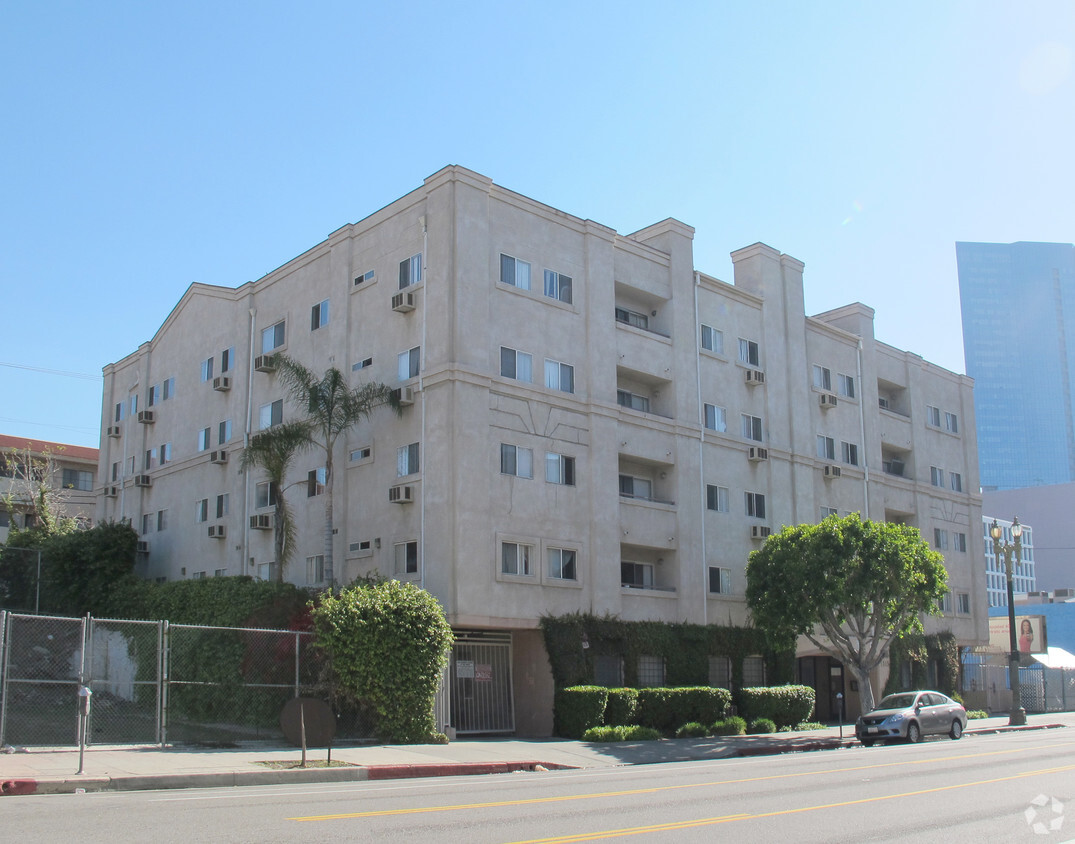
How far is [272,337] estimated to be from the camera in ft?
133

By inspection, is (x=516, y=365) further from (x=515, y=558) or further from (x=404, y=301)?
(x=515, y=558)

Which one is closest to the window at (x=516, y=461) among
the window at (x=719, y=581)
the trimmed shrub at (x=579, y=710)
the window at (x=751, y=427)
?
the trimmed shrub at (x=579, y=710)

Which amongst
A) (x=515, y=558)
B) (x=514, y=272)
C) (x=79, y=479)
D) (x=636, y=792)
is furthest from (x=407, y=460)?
(x=79, y=479)

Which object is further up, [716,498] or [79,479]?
[79,479]

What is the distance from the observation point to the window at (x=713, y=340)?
1606 inches

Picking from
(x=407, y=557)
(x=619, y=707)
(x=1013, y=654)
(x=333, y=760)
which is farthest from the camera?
(x=1013, y=654)

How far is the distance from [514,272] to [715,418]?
423 inches

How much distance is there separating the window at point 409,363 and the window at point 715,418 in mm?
12083

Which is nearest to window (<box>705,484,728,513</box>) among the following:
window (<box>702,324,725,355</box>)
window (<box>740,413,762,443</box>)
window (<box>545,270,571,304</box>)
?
window (<box>740,413,762,443</box>)

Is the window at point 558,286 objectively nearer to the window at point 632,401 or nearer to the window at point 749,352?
the window at point 632,401

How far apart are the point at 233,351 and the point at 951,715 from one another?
28863 mm

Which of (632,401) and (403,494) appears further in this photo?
(632,401)

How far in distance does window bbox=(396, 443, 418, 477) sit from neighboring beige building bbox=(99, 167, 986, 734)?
0.20 ft

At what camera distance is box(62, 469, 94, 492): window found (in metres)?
78.6
